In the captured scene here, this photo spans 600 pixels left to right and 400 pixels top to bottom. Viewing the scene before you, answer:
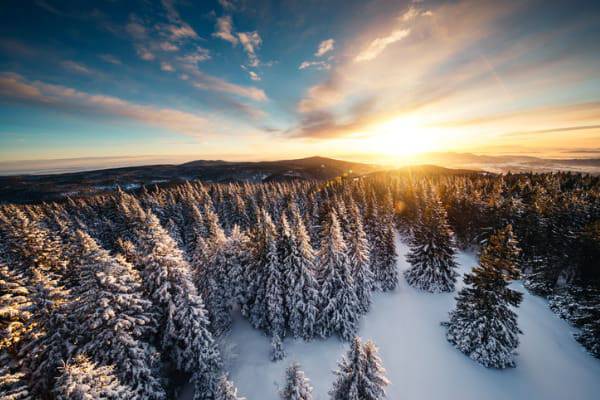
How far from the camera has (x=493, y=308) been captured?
1761 centimetres

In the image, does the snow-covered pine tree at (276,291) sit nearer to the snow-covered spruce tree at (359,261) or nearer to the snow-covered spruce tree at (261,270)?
the snow-covered spruce tree at (261,270)

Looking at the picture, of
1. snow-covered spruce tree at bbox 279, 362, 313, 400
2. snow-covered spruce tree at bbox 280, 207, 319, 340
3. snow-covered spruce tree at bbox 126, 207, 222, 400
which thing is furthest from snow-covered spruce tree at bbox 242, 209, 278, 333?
snow-covered spruce tree at bbox 279, 362, 313, 400

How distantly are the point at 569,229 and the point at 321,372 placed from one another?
1283 inches

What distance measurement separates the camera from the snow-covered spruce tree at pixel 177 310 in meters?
16.5


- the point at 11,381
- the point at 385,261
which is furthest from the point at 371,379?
the point at 385,261

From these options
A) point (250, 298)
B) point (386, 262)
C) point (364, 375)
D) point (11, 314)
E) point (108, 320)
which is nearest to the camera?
point (11, 314)

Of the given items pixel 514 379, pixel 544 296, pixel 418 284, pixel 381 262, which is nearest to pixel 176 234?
pixel 381 262

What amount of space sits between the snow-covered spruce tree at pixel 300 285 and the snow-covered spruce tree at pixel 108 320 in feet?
36.1

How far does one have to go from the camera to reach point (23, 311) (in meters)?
10.9

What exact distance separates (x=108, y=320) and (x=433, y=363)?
25357 millimetres

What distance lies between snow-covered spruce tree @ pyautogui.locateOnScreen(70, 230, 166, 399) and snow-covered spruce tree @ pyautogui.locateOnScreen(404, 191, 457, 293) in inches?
Answer: 1149

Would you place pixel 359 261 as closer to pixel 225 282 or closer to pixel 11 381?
pixel 225 282

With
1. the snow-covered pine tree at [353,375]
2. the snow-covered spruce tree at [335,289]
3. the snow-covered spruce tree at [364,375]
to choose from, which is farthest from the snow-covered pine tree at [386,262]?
the snow-covered pine tree at [353,375]

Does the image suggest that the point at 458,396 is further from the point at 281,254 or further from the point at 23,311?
the point at 23,311
